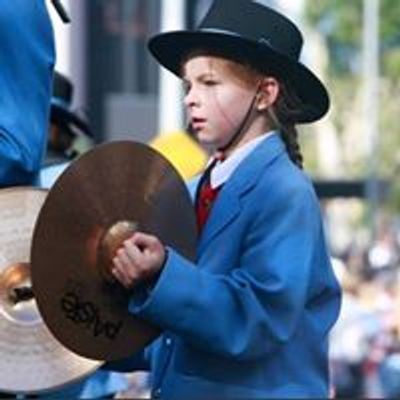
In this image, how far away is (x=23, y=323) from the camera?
10.00 ft

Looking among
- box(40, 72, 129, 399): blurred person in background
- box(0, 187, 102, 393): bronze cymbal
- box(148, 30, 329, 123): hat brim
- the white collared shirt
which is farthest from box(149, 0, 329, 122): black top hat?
box(40, 72, 129, 399): blurred person in background

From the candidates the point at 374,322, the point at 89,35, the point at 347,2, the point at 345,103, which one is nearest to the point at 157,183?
the point at 374,322

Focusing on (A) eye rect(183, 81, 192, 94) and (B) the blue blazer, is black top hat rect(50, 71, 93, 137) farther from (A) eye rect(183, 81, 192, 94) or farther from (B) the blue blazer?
(B) the blue blazer

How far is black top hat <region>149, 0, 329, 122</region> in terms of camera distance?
3035 millimetres

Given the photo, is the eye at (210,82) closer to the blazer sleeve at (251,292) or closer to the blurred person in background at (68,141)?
the blazer sleeve at (251,292)

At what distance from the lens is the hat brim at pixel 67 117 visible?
16.0 feet

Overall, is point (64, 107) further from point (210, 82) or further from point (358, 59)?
point (358, 59)

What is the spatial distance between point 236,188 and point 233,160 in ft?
0.27

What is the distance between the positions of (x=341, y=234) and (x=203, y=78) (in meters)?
36.2

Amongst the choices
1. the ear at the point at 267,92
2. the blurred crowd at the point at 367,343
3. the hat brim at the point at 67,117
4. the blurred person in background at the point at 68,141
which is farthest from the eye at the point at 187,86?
the blurred crowd at the point at 367,343

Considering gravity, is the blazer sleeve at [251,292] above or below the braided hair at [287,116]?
below

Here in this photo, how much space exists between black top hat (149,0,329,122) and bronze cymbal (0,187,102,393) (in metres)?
0.37

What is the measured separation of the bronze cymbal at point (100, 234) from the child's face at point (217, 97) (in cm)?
13

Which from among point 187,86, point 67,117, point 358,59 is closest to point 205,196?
point 187,86
